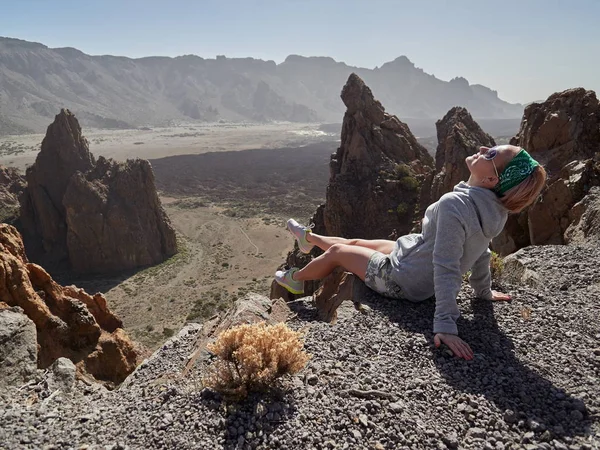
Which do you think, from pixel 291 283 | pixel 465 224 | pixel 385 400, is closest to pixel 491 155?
pixel 465 224

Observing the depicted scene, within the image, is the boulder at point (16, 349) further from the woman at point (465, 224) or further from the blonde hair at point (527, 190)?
the blonde hair at point (527, 190)

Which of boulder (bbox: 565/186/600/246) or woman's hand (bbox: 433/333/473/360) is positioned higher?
boulder (bbox: 565/186/600/246)

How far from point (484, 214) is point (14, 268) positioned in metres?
8.44

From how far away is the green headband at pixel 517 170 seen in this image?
381cm

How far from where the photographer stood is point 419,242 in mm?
4543

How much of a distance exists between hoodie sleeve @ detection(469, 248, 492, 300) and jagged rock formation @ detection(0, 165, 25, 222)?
142 ft

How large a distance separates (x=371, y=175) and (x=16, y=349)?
2027cm

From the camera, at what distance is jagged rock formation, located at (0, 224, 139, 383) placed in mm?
7875

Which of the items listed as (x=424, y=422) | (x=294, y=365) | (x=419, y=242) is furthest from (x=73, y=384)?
(x=419, y=242)

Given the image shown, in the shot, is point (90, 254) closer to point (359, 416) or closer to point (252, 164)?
point (359, 416)

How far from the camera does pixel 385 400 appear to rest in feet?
10.6

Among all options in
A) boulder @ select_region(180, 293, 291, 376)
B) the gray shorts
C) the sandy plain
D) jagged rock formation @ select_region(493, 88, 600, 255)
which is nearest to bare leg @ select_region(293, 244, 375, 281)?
the gray shorts

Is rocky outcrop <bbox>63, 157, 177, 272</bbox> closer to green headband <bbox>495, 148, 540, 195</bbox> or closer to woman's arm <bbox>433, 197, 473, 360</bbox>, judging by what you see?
woman's arm <bbox>433, 197, 473, 360</bbox>

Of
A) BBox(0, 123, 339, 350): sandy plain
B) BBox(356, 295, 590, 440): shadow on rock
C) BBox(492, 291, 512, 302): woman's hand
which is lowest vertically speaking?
BBox(0, 123, 339, 350): sandy plain
